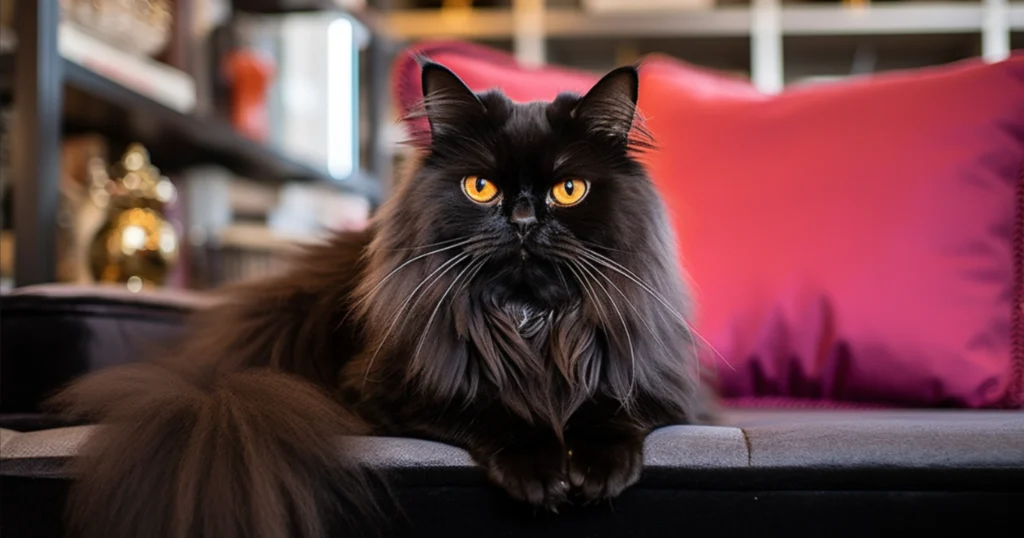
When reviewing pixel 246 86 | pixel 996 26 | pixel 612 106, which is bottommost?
pixel 612 106

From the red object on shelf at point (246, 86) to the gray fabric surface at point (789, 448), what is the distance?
6.26 ft

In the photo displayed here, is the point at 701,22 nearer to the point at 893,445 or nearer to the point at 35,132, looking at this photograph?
the point at 35,132

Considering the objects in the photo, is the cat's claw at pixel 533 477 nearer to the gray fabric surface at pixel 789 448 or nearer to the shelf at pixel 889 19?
the gray fabric surface at pixel 789 448

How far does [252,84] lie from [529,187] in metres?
2.04

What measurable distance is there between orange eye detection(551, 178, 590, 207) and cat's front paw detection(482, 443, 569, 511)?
0.32 meters

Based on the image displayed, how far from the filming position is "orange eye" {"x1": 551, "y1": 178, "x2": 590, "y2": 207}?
113cm

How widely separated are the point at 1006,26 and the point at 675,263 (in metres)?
2.93

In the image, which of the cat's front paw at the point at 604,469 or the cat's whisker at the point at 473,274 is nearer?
the cat's front paw at the point at 604,469

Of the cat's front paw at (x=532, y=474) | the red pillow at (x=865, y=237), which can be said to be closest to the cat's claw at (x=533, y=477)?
the cat's front paw at (x=532, y=474)

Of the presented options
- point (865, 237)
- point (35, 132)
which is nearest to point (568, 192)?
point (865, 237)

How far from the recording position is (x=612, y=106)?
119 centimetres

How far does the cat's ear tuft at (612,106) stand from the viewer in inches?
45.9

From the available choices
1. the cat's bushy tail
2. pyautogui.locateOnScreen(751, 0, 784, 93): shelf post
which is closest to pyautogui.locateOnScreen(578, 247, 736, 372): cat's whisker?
the cat's bushy tail

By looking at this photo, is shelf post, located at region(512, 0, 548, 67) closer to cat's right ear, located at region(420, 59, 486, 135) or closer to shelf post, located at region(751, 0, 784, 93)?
shelf post, located at region(751, 0, 784, 93)
